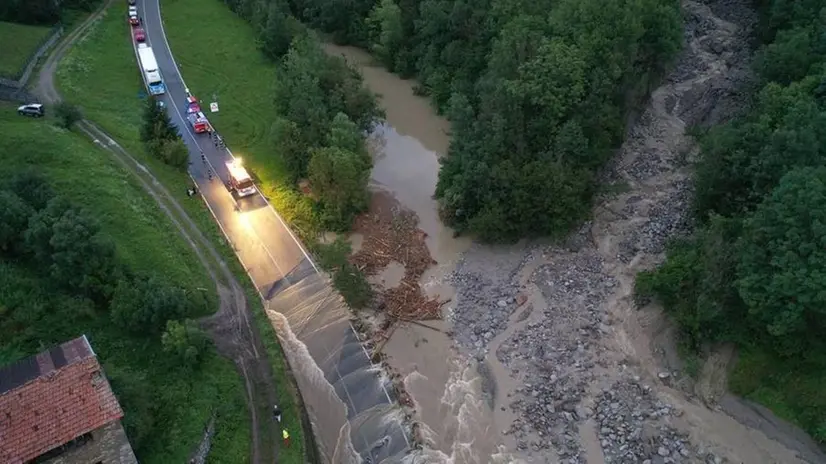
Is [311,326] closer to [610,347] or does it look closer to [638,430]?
[610,347]

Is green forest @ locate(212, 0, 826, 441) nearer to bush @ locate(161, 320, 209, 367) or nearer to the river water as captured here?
the river water

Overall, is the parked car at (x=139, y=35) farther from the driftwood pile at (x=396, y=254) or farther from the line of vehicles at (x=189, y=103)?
the driftwood pile at (x=396, y=254)

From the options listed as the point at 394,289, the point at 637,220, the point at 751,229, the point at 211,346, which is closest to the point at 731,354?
the point at 751,229

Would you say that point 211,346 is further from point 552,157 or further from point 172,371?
point 552,157

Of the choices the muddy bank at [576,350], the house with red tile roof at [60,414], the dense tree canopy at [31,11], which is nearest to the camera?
the house with red tile roof at [60,414]

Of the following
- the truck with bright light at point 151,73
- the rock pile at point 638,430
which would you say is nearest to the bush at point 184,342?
the rock pile at point 638,430

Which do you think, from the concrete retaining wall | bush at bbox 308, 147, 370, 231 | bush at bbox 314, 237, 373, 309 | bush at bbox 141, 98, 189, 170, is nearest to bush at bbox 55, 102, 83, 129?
bush at bbox 141, 98, 189, 170

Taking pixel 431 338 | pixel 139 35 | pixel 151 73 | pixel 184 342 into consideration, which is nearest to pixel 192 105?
pixel 151 73
